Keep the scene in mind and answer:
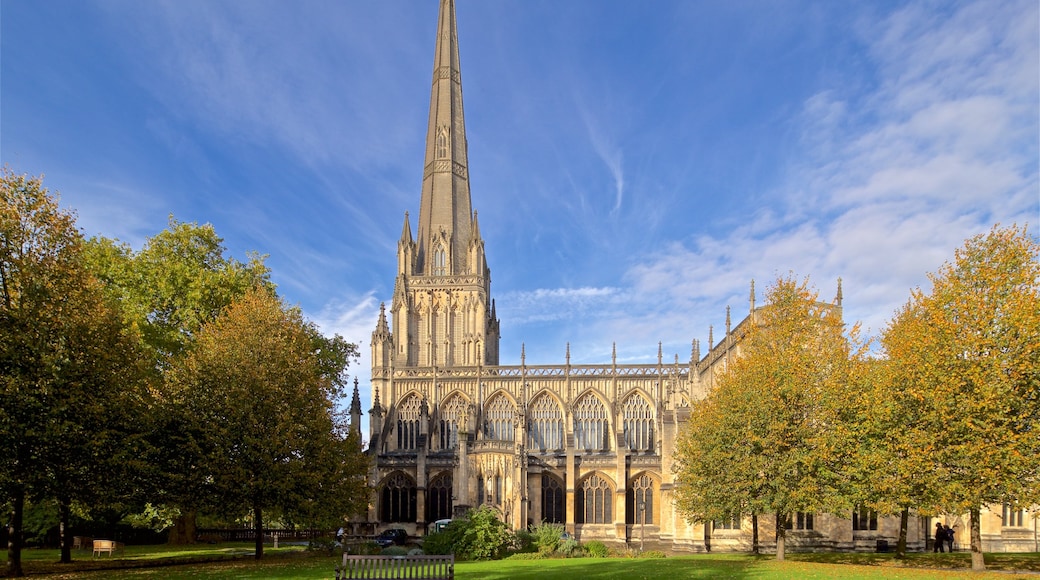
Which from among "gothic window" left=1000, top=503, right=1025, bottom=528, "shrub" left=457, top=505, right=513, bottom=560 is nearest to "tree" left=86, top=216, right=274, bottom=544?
"shrub" left=457, top=505, right=513, bottom=560

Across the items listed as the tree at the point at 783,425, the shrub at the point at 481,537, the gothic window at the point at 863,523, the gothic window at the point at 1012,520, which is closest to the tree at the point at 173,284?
the shrub at the point at 481,537

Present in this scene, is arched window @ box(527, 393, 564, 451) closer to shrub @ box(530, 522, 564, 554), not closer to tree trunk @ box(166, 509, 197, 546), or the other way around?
shrub @ box(530, 522, 564, 554)

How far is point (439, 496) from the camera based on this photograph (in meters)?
46.8

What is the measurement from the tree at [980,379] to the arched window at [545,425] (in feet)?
111

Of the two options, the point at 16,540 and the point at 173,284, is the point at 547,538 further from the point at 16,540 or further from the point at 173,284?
the point at 173,284

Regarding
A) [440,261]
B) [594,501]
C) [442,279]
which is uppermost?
[440,261]

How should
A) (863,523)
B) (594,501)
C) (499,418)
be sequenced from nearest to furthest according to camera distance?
(863,523)
(594,501)
(499,418)

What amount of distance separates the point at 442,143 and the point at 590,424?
28.4m

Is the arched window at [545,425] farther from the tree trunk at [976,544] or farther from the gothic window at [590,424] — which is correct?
the tree trunk at [976,544]

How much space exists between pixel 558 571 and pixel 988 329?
14.2 metres

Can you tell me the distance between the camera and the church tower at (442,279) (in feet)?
188

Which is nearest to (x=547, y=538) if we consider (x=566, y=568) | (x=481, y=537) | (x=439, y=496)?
(x=481, y=537)

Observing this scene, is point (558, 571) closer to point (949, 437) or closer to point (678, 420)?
point (949, 437)

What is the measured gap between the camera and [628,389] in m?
54.0
